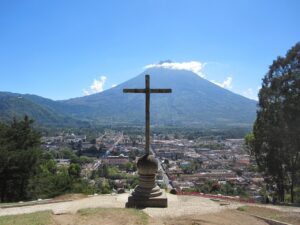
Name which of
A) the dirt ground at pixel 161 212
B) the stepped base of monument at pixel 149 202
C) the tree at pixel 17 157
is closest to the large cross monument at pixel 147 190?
the stepped base of monument at pixel 149 202

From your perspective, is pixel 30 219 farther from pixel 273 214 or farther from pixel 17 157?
pixel 17 157

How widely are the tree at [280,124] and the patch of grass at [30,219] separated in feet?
33.2

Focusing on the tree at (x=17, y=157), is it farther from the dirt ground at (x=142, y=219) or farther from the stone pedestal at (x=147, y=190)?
the dirt ground at (x=142, y=219)

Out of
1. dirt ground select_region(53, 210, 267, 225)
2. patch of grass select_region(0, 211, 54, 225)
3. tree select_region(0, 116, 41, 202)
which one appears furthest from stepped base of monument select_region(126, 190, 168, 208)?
tree select_region(0, 116, 41, 202)

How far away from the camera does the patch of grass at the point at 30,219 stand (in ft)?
25.7

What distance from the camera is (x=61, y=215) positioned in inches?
351

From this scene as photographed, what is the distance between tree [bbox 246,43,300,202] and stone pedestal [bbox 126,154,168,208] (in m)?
7.24

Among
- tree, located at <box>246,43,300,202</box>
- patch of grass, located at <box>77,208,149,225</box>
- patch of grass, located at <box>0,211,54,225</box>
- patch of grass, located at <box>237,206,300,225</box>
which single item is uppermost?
tree, located at <box>246,43,300,202</box>

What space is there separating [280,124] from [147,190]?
769 centimetres

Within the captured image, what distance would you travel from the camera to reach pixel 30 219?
27.0ft

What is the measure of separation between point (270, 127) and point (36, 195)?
1134 centimetres

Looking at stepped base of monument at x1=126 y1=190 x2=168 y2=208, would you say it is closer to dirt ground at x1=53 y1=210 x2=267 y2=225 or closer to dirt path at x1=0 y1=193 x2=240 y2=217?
dirt path at x1=0 y1=193 x2=240 y2=217

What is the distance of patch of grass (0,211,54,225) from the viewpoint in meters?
7.82

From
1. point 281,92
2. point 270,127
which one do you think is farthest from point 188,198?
point 281,92
